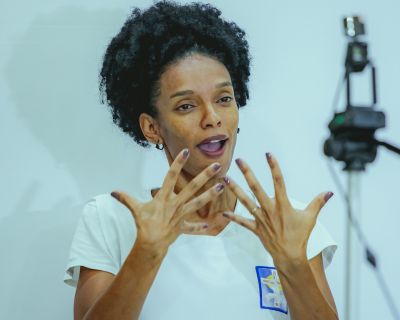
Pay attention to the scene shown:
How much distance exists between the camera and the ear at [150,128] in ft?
4.43

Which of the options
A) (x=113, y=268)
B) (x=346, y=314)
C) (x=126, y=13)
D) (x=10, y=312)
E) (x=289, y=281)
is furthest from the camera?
(x=126, y=13)

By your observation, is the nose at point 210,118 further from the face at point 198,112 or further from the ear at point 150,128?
the ear at point 150,128

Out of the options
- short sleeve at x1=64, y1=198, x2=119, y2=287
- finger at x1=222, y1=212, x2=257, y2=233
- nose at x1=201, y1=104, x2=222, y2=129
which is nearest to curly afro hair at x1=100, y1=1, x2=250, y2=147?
nose at x1=201, y1=104, x2=222, y2=129

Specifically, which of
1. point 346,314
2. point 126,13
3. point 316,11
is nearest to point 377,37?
point 316,11

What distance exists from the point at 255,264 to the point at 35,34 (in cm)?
82

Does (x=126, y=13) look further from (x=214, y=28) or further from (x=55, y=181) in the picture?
(x=55, y=181)

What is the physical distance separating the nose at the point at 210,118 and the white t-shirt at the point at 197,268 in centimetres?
23

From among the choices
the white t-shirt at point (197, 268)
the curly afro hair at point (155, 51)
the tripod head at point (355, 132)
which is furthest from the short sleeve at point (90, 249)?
the tripod head at point (355, 132)

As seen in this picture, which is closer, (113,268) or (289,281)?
(289,281)

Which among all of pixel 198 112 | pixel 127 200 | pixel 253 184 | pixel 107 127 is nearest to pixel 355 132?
pixel 253 184

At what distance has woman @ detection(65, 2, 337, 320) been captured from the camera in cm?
108

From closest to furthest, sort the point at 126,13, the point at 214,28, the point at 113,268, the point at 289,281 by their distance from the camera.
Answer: the point at 289,281
the point at 113,268
the point at 214,28
the point at 126,13

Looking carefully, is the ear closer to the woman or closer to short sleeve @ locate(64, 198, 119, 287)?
the woman

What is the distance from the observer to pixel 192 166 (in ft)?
4.15
